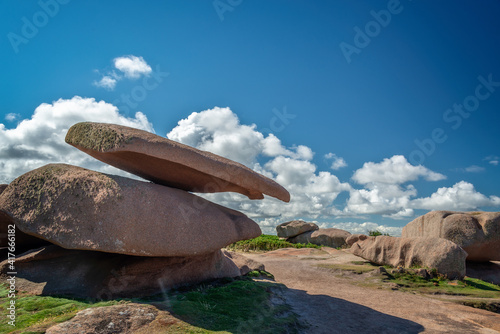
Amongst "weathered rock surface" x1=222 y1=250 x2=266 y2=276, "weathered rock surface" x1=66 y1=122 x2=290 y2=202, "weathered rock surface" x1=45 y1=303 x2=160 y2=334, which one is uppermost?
"weathered rock surface" x1=66 y1=122 x2=290 y2=202

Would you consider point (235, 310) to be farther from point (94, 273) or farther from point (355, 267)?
point (355, 267)

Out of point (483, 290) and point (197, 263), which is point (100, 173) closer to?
point (197, 263)

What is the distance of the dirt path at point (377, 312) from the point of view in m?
6.65

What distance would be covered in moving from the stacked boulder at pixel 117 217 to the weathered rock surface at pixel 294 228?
77.6 ft

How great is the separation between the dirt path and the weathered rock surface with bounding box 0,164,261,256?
3.08 metres

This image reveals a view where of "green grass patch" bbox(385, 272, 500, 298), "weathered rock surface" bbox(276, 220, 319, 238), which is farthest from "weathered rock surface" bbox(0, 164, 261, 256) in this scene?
"weathered rock surface" bbox(276, 220, 319, 238)

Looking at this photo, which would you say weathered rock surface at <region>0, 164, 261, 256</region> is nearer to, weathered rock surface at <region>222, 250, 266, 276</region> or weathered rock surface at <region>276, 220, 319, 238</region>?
weathered rock surface at <region>222, 250, 266, 276</region>

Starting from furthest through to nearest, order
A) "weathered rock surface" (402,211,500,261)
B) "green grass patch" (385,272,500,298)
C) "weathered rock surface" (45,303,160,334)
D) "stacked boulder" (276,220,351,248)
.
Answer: "stacked boulder" (276,220,351,248)
"weathered rock surface" (402,211,500,261)
"green grass patch" (385,272,500,298)
"weathered rock surface" (45,303,160,334)

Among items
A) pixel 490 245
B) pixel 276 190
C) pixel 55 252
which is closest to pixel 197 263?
pixel 276 190

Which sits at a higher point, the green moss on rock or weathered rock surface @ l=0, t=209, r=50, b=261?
the green moss on rock

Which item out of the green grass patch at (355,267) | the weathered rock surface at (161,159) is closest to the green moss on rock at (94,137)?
the weathered rock surface at (161,159)

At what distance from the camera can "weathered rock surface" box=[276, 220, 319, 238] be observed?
30688 millimetres

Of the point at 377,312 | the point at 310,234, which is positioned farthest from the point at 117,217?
the point at 310,234

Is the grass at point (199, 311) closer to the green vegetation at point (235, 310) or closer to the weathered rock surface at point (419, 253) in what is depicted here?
the green vegetation at point (235, 310)
